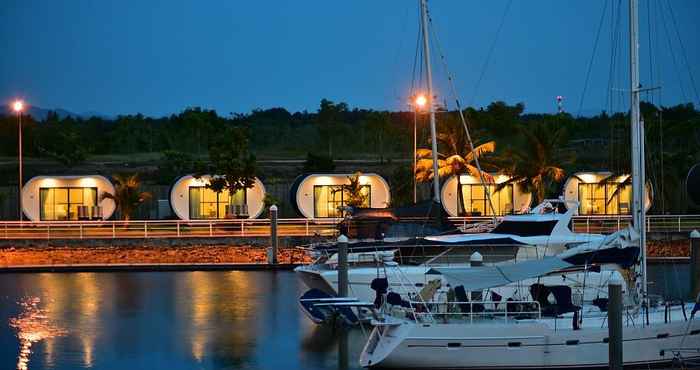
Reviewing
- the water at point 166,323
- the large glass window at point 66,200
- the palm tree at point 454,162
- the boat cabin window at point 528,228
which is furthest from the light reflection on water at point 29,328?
the palm tree at point 454,162

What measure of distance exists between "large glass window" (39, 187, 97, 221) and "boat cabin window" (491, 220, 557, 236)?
26709mm

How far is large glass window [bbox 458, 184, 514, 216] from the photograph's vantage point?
57.4 meters

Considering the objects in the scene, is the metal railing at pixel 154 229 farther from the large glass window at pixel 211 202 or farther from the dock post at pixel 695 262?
the dock post at pixel 695 262

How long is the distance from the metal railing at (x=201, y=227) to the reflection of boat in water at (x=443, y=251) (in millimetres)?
13033

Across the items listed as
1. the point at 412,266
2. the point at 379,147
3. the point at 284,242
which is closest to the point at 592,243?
the point at 412,266

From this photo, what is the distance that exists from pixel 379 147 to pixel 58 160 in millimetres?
27080

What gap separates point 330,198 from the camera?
184 feet

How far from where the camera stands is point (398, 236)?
38656mm

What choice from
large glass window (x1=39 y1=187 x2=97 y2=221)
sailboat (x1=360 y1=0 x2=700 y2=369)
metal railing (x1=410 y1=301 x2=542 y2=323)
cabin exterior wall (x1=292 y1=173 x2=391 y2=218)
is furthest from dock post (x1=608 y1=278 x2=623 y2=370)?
large glass window (x1=39 y1=187 x2=97 y2=221)

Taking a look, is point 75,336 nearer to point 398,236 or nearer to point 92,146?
point 398,236

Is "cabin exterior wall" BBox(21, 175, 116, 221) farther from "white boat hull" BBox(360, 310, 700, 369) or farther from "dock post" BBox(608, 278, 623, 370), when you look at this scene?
"dock post" BBox(608, 278, 623, 370)

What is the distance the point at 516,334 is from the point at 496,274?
148cm

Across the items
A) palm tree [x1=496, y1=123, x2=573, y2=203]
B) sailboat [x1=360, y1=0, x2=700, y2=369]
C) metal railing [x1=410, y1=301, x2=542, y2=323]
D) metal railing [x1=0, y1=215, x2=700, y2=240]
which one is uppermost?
palm tree [x1=496, y1=123, x2=573, y2=203]

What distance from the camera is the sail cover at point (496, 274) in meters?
24.7
